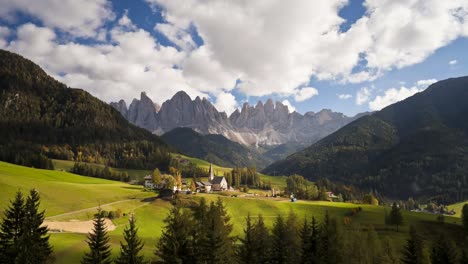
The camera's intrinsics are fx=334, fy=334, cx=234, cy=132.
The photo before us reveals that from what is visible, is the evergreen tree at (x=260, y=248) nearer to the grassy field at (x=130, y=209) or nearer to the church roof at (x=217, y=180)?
the grassy field at (x=130, y=209)

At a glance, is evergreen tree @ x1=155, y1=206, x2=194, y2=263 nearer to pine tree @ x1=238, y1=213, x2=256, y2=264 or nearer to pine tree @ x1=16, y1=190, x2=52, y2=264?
pine tree @ x1=238, y1=213, x2=256, y2=264

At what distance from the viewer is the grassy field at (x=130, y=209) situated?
77.0 metres

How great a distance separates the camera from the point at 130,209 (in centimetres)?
11244

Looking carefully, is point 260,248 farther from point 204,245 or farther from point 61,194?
point 61,194

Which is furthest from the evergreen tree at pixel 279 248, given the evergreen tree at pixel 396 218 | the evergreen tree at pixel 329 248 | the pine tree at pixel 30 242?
the evergreen tree at pixel 396 218

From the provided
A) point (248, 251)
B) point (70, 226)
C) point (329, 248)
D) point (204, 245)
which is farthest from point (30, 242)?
point (70, 226)

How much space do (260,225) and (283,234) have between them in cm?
638

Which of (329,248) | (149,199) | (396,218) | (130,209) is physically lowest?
(396,218)

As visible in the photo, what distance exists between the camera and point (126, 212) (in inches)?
4299

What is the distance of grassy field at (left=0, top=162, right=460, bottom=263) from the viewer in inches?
3032

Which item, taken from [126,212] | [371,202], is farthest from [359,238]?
[371,202]

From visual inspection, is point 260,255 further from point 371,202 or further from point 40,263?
point 371,202

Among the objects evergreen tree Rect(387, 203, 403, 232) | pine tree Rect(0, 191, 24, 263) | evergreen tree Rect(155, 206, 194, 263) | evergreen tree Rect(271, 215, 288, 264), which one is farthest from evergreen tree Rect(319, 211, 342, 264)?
Answer: evergreen tree Rect(387, 203, 403, 232)

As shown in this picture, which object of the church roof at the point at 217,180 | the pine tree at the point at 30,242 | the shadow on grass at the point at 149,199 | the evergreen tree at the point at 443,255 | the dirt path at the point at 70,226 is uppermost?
the church roof at the point at 217,180
